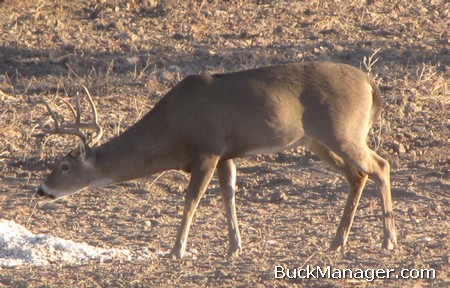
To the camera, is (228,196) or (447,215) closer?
(228,196)

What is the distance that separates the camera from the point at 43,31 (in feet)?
56.2

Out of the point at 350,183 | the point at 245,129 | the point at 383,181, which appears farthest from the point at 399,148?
the point at 245,129

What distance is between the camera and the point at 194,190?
10836 millimetres

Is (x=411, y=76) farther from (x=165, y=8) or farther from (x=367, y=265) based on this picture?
(x=367, y=265)

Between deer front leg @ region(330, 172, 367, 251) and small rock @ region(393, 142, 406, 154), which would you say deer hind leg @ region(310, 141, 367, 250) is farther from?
small rock @ region(393, 142, 406, 154)

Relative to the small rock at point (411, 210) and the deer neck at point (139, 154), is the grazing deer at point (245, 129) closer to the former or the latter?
the deer neck at point (139, 154)

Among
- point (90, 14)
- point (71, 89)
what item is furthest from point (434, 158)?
point (90, 14)

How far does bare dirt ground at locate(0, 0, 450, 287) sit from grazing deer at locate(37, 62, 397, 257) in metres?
0.59

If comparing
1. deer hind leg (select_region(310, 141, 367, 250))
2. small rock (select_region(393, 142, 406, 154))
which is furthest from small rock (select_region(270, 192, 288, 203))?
small rock (select_region(393, 142, 406, 154))

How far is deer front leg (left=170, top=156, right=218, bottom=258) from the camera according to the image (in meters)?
10.7

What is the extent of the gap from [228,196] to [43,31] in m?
6.75

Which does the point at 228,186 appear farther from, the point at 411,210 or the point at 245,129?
the point at 411,210

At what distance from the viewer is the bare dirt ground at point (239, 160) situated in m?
9.73

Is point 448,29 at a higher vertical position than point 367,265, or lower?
higher
